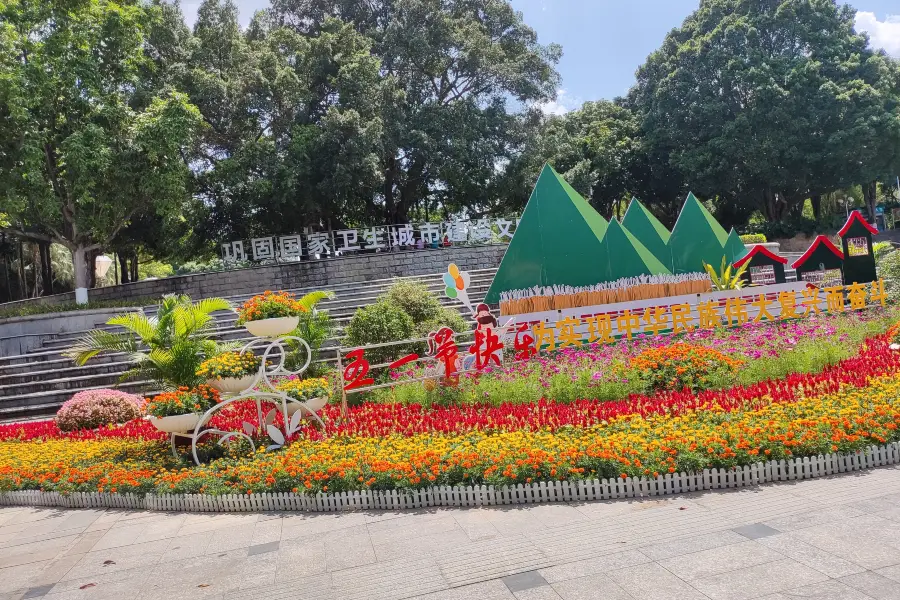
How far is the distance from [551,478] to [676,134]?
26.3 m

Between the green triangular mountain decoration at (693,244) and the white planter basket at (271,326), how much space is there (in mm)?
10946

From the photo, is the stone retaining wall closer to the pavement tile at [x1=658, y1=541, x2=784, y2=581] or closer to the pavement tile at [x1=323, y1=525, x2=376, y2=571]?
the pavement tile at [x1=323, y1=525, x2=376, y2=571]

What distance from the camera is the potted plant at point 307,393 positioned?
25.5ft

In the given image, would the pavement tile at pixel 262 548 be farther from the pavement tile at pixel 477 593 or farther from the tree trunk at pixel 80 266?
the tree trunk at pixel 80 266

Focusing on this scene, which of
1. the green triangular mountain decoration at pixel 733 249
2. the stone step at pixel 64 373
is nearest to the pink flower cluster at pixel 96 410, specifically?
the stone step at pixel 64 373

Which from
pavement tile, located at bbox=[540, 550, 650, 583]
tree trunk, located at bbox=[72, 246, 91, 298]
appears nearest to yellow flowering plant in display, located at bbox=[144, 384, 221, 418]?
pavement tile, located at bbox=[540, 550, 650, 583]

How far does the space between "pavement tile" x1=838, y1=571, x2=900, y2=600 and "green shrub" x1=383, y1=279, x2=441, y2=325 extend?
9.40m

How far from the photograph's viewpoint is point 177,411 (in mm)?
7258

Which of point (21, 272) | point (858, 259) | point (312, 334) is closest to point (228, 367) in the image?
point (312, 334)

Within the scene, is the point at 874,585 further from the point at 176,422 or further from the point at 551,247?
the point at 551,247

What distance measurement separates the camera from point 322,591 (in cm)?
411

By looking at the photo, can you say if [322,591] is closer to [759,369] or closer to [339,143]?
[759,369]

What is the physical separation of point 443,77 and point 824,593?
23.7 m

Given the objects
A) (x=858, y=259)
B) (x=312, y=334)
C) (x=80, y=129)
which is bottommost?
(x=312, y=334)
